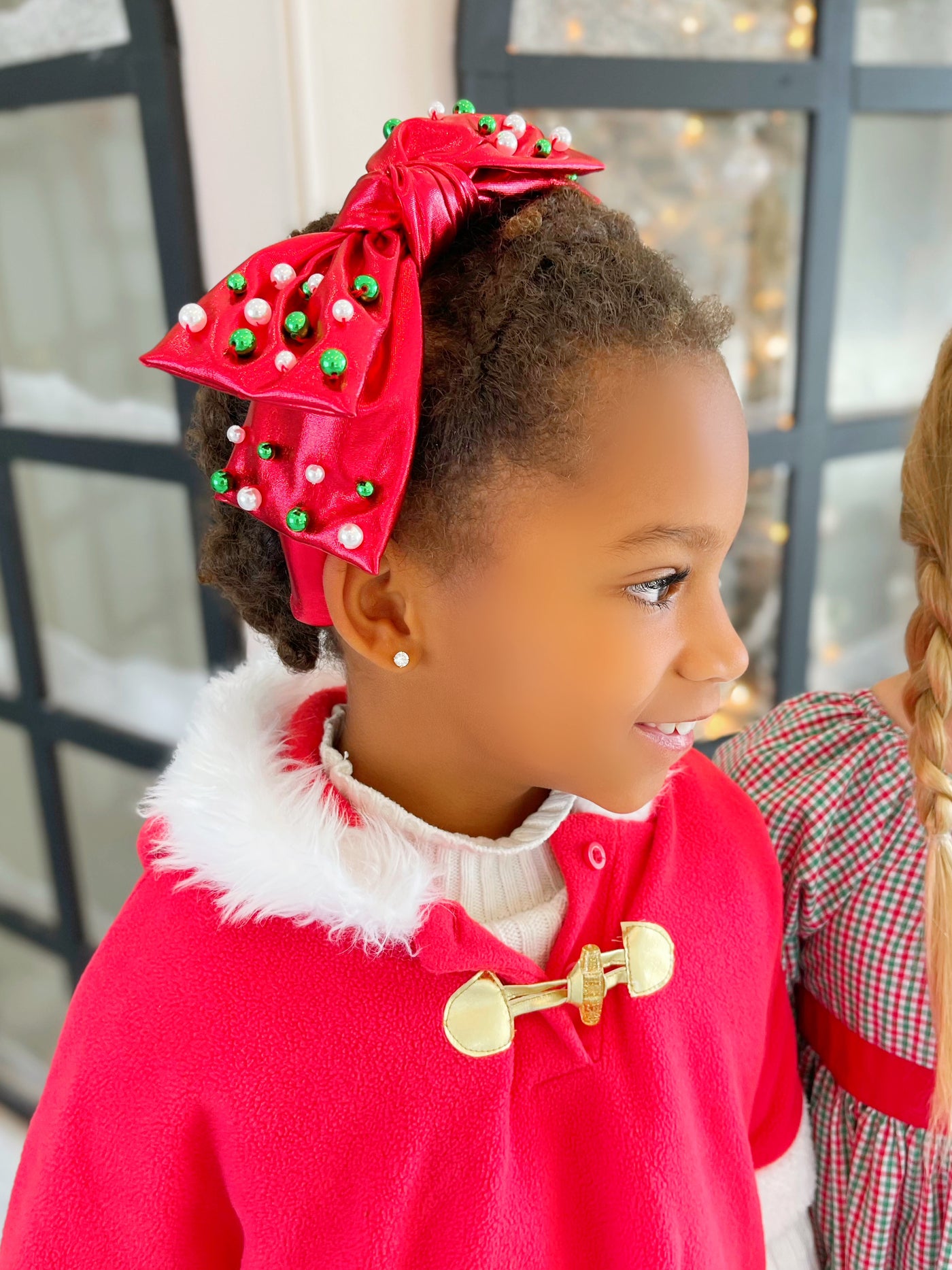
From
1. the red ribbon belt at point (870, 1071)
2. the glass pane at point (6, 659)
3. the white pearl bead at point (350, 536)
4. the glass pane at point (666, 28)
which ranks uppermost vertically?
the glass pane at point (666, 28)

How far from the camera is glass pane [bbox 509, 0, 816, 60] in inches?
45.9

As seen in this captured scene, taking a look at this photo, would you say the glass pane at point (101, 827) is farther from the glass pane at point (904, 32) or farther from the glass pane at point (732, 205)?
the glass pane at point (904, 32)

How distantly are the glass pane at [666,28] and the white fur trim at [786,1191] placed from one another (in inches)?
46.4

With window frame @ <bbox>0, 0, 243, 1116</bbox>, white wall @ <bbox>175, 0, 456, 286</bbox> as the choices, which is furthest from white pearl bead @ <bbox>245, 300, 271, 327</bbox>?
window frame @ <bbox>0, 0, 243, 1116</bbox>

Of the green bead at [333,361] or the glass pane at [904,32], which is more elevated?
the glass pane at [904,32]

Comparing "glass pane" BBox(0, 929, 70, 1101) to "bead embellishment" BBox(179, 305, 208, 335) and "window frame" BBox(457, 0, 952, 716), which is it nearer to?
"window frame" BBox(457, 0, 952, 716)

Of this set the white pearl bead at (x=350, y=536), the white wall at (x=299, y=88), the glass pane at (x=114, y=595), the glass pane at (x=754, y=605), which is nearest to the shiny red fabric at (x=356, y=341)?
the white pearl bead at (x=350, y=536)

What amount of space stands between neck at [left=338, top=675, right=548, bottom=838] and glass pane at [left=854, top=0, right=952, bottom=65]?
4.31 feet

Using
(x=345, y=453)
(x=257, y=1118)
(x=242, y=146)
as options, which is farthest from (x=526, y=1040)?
(x=242, y=146)

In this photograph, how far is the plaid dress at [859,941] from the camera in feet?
2.68

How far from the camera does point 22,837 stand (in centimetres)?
196

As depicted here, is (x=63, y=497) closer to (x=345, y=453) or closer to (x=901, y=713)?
(x=345, y=453)

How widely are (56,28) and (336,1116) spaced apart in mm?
1328

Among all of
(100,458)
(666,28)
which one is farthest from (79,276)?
(666,28)
